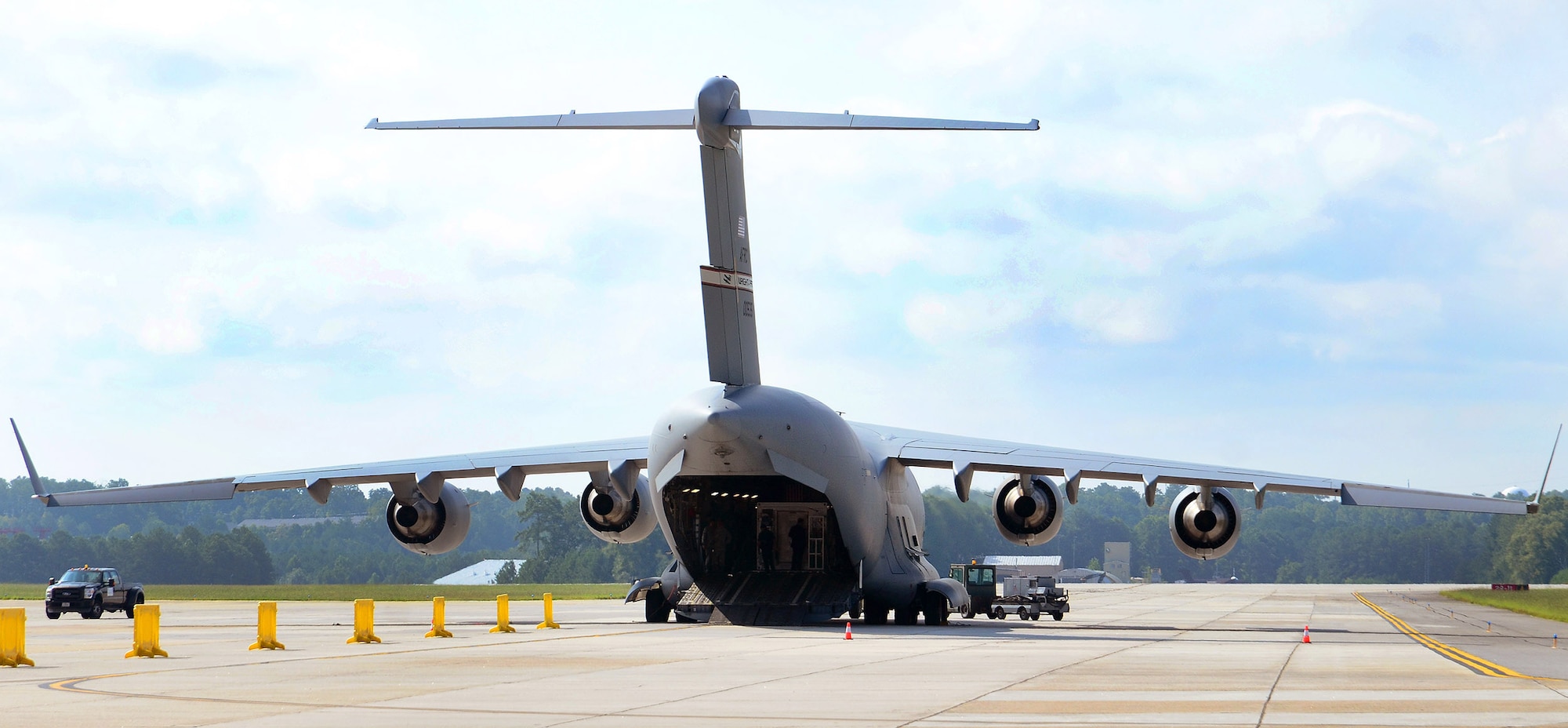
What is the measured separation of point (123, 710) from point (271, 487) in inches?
671

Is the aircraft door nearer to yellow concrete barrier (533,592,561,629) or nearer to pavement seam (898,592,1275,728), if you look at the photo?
yellow concrete barrier (533,592,561,629)

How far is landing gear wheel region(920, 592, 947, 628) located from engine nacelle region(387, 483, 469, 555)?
880 centimetres

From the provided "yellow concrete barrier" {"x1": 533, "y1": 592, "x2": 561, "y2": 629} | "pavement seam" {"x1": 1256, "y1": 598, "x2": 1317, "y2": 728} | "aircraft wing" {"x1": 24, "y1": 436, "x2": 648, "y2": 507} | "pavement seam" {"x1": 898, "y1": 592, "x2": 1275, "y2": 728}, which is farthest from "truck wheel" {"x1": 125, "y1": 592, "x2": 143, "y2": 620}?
"pavement seam" {"x1": 1256, "y1": 598, "x2": 1317, "y2": 728}

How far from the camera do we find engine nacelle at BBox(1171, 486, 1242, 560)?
28016 mm

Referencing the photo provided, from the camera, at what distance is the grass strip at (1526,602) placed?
38.4 meters

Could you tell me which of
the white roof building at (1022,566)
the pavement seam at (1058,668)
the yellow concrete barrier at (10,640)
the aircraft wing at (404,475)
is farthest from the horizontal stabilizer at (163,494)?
the white roof building at (1022,566)

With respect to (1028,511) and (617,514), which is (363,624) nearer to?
(617,514)

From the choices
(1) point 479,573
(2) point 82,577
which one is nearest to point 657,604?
(2) point 82,577

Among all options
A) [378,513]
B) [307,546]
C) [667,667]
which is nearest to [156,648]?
[667,667]

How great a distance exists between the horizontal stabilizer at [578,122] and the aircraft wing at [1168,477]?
26.2 ft

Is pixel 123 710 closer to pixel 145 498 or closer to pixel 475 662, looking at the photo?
pixel 475 662

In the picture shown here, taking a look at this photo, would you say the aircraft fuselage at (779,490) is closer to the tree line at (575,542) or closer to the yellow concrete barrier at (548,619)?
the yellow concrete barrier at (548,619)

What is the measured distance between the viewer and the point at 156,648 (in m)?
18.4

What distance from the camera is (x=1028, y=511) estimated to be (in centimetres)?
2934
